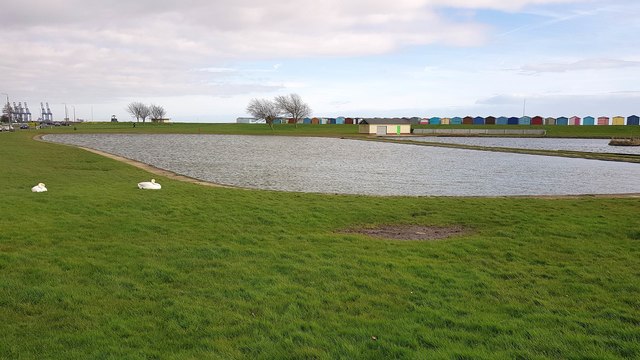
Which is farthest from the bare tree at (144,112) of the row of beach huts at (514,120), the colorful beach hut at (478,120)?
the colorful beach hut at (478,120)

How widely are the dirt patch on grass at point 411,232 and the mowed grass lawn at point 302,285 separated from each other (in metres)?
0.55

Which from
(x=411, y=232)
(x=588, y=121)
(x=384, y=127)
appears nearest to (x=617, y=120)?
(x=588, y=121)

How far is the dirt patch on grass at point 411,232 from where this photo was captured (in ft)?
38.6

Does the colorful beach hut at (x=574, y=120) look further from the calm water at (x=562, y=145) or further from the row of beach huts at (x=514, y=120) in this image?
the calm water at (x=562, y=145)

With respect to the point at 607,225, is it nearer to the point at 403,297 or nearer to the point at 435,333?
the point at 403,297

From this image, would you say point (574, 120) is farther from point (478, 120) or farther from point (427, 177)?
point (427, 177)

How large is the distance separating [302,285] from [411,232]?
537 cm

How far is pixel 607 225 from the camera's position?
1271 cm

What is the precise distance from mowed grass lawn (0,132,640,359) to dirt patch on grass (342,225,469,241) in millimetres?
554

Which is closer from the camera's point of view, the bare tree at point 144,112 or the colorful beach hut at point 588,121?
the colorful beach hut at point 588,121

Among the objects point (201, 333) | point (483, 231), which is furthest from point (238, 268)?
point (483, 231)

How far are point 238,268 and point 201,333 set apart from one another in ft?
8.35

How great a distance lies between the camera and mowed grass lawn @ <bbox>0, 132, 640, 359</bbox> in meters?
5.55

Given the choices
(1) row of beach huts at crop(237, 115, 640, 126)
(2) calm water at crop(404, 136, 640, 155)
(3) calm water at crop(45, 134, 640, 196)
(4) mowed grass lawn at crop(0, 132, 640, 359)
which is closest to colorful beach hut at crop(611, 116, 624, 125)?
(1) row of beach huts at crop(237, 115, 640, 126)
